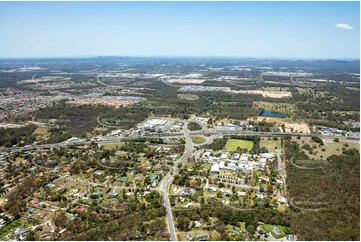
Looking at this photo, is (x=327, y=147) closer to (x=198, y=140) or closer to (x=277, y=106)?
(x=198, y=140)

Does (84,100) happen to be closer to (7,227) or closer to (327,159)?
(7,227)

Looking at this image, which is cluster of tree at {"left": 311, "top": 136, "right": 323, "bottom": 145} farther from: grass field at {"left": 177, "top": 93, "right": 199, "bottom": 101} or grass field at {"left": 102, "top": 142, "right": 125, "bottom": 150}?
grass field at {"left": 177, "top": 93, "right": 199, "bottom": 101}

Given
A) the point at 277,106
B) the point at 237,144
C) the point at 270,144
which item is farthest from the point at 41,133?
the point at 277,106

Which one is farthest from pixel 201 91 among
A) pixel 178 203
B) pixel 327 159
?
pixel 178 203

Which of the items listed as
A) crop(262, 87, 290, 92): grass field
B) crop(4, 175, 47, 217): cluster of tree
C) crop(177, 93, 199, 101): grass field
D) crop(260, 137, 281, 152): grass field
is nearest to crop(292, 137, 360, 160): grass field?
crop(260, 137, 281, 152): grass field

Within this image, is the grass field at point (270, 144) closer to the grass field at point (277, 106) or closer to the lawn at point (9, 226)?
the grass field at point (277, 106)

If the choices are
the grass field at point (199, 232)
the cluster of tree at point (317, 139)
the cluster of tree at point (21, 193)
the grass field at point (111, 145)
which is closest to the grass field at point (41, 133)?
the grass field at point (111, 145)
